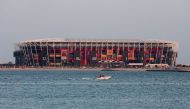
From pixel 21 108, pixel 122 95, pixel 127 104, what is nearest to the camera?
pixel 21 108

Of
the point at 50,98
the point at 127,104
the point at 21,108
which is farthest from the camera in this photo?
the point at 50,98

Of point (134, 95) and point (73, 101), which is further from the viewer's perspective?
point (134, 95)

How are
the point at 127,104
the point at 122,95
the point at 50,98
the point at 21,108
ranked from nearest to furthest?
the point at 21,108 → the point at 127,104 → the point at 50,98 → the point at 122,95

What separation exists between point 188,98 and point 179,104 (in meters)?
7.70

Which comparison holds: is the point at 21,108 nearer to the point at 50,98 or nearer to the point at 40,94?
the point at 50,98

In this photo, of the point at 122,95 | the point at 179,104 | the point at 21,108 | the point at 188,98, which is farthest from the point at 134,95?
the point at 21,108

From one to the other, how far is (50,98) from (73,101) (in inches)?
177

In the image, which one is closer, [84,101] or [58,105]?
[58,105]

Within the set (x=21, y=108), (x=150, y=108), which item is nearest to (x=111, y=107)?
(x=150, y=108)

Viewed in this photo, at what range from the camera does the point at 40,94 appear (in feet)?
267

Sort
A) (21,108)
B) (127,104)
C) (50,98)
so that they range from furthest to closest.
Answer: (50,98) → (127,104) → (21,108)

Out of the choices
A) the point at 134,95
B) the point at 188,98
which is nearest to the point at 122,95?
the point at 134,95

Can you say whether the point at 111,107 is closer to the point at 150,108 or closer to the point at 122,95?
the point at 150,108

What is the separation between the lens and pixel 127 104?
6762 centimetres
